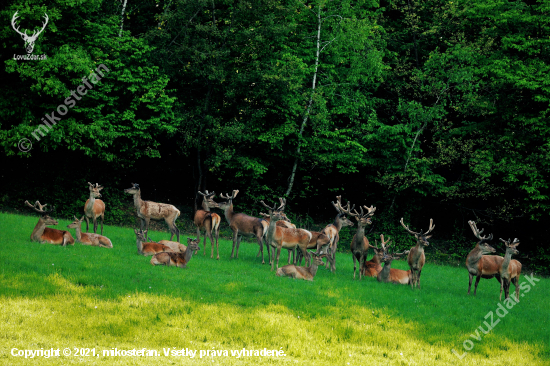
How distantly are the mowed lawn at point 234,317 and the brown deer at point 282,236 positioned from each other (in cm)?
112

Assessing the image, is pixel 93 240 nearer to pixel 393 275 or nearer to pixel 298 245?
pixel 298 245

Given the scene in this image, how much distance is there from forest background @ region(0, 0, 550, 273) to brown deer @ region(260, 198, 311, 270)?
1098cm

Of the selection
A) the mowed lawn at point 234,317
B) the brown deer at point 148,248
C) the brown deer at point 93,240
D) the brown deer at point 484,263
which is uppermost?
the brown deer at point 484,263

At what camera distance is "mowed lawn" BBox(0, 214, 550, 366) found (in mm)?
7605

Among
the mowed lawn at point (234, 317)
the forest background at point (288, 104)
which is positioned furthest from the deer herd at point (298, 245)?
the forest background at point (288, 104)

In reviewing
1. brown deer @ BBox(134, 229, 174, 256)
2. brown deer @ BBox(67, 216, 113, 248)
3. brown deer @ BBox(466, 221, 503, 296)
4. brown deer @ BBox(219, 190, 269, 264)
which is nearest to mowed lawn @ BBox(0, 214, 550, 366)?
brown deer @ BBox(466, 221, 503, 296)

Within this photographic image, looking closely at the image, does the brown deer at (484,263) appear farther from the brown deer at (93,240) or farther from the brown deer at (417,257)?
the brown deer at (93,240)

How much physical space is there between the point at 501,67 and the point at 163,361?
74.2 feet

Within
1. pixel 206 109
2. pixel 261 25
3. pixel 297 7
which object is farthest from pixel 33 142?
pixel 297 7

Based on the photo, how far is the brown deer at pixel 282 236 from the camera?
43.6ft

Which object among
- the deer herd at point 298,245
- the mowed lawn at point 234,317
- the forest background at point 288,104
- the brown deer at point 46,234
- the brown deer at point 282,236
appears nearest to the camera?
the mowed lawn at point 234,317

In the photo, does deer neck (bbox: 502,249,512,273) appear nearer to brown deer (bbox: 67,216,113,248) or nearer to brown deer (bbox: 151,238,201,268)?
brown deer (bbox: 151,238,201,268)

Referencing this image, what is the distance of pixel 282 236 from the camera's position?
13.6m

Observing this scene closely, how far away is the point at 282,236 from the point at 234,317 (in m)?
4.94
